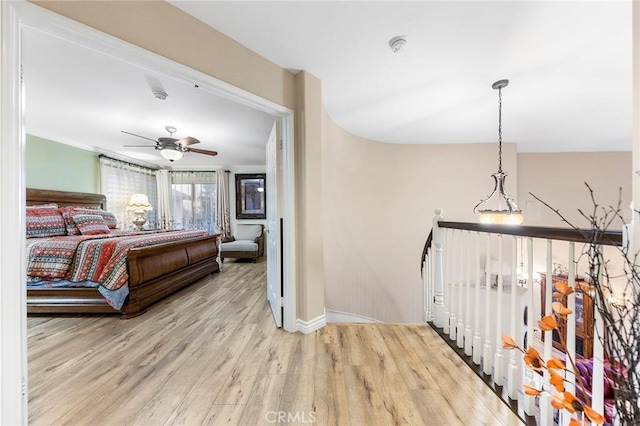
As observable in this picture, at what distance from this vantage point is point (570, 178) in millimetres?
5207

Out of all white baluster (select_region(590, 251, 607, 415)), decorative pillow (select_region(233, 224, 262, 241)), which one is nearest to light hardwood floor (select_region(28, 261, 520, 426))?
white baluster (select_region(590, 251, 607, 415))

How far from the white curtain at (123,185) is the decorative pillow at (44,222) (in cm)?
162

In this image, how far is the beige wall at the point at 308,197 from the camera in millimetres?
2230

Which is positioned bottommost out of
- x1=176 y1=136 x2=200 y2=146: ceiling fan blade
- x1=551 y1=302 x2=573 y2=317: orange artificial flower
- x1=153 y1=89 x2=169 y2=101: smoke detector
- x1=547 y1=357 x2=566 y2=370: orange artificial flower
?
x1=547 y1=357 x2=566 y2=370: orange artificial flower

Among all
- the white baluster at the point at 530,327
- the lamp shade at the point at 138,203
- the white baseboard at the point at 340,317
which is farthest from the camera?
the lamp shade at the point at 138,203

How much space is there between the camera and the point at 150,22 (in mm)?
1486

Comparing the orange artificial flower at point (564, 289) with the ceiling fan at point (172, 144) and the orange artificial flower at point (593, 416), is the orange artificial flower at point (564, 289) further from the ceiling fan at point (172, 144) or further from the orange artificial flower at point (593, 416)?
the ceiling fan at point (172, 144)

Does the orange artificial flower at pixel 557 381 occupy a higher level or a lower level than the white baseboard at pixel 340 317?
higher

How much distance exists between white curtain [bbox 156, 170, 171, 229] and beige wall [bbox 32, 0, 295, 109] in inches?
204

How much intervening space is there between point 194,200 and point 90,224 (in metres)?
2.75

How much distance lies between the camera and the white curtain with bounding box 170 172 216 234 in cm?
621

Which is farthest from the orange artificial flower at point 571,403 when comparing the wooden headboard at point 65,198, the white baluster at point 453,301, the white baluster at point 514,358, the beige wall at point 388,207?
the wooden headboard at point 65,198

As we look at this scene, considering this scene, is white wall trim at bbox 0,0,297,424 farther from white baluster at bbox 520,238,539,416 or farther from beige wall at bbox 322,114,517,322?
beige wall at bbox 322,114,517,322

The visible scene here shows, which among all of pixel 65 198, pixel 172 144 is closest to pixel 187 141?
pixel 172 144
